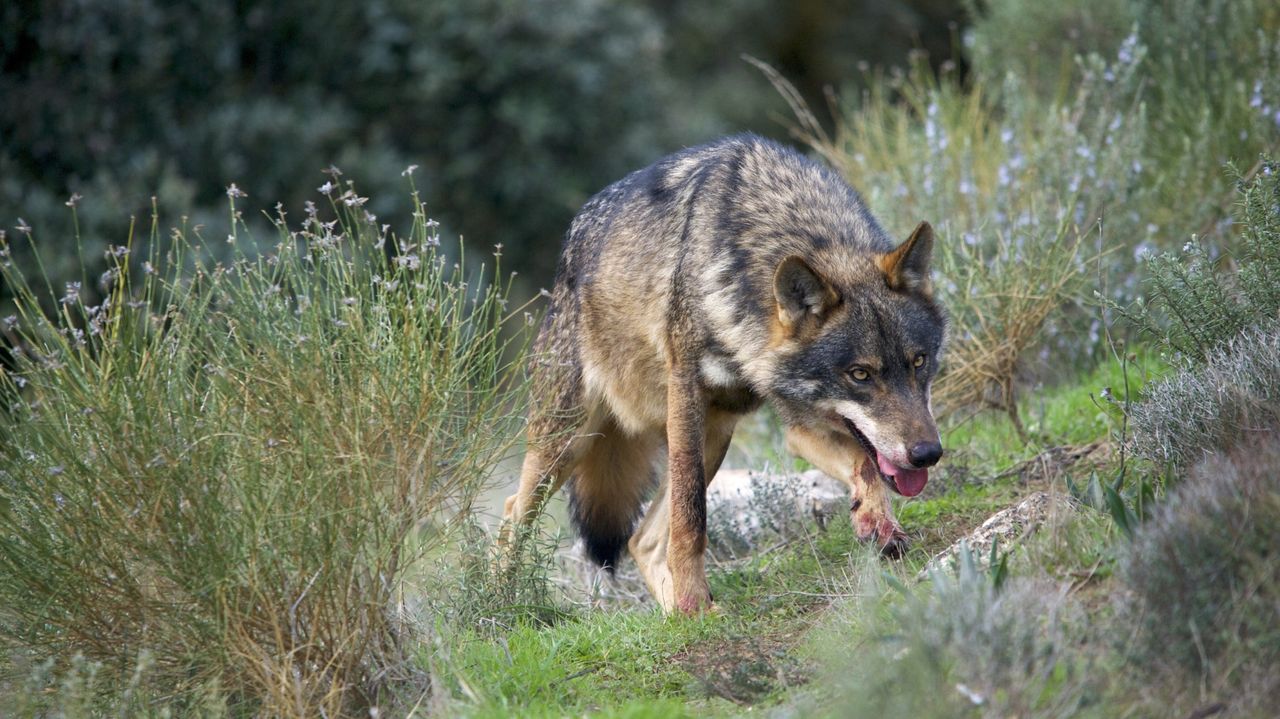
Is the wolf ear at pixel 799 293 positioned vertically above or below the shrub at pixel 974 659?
above

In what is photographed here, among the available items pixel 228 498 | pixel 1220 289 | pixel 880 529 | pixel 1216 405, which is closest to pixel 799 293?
pixel 880 529

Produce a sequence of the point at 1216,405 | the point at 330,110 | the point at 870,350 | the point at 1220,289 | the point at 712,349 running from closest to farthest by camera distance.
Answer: the point at 1216,405, the point at 870,350, the point at 1220,289, the point at 712,349, the point at 330,110

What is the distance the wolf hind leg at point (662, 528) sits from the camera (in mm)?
5758

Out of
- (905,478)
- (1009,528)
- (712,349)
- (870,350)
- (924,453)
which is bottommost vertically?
(1009,528)

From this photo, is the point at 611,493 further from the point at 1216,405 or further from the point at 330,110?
the point at 330,110

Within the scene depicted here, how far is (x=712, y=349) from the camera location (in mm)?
5324

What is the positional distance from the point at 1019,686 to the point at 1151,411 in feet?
6.36

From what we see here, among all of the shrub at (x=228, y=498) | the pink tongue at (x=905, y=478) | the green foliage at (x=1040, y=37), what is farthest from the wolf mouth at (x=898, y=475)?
the green foliage at (x=1040, y=37)

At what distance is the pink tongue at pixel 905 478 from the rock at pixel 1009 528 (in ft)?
0.92

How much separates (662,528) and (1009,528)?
1.84 metres

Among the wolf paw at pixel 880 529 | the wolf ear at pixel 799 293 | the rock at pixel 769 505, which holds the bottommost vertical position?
the rock at pixel 769 505

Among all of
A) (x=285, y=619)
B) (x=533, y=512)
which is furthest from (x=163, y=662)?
(x=533, y=512)

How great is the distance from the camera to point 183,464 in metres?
4.19

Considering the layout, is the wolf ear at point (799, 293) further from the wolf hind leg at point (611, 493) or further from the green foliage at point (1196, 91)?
the green foliage at point (1196, 91)
